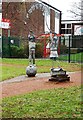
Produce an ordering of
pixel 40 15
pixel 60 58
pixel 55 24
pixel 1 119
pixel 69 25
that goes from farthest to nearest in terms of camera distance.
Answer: pixel 69 25 < pixel 55 24 < pixel 40 15 < pixel 60 58 < pixel 1 119

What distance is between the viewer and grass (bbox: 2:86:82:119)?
7227mm

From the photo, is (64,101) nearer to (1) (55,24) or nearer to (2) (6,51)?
(2) (6,51)

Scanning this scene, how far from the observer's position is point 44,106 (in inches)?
316

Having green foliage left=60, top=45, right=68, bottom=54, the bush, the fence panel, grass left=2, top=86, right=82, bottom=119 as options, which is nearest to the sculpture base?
grass left=2, top=86, right=82, bottom=119

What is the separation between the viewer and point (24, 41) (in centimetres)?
3219

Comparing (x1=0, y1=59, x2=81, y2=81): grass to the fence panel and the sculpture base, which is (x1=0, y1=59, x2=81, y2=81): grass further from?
the fence panel

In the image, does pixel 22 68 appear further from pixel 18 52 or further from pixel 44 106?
pixel 44 106

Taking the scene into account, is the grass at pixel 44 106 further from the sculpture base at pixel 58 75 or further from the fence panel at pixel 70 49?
the fence panel at pixel 70 49

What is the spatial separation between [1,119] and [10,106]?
1.35m

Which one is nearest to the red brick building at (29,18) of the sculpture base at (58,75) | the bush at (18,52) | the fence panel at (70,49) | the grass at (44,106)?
the bush at (18,52)

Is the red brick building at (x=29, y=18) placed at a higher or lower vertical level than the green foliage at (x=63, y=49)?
higher

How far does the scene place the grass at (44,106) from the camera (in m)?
7.23

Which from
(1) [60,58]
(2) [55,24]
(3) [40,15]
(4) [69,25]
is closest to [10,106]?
(1) [60,58]

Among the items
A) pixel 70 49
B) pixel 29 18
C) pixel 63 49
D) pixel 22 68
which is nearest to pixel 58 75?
pixel 22 68
